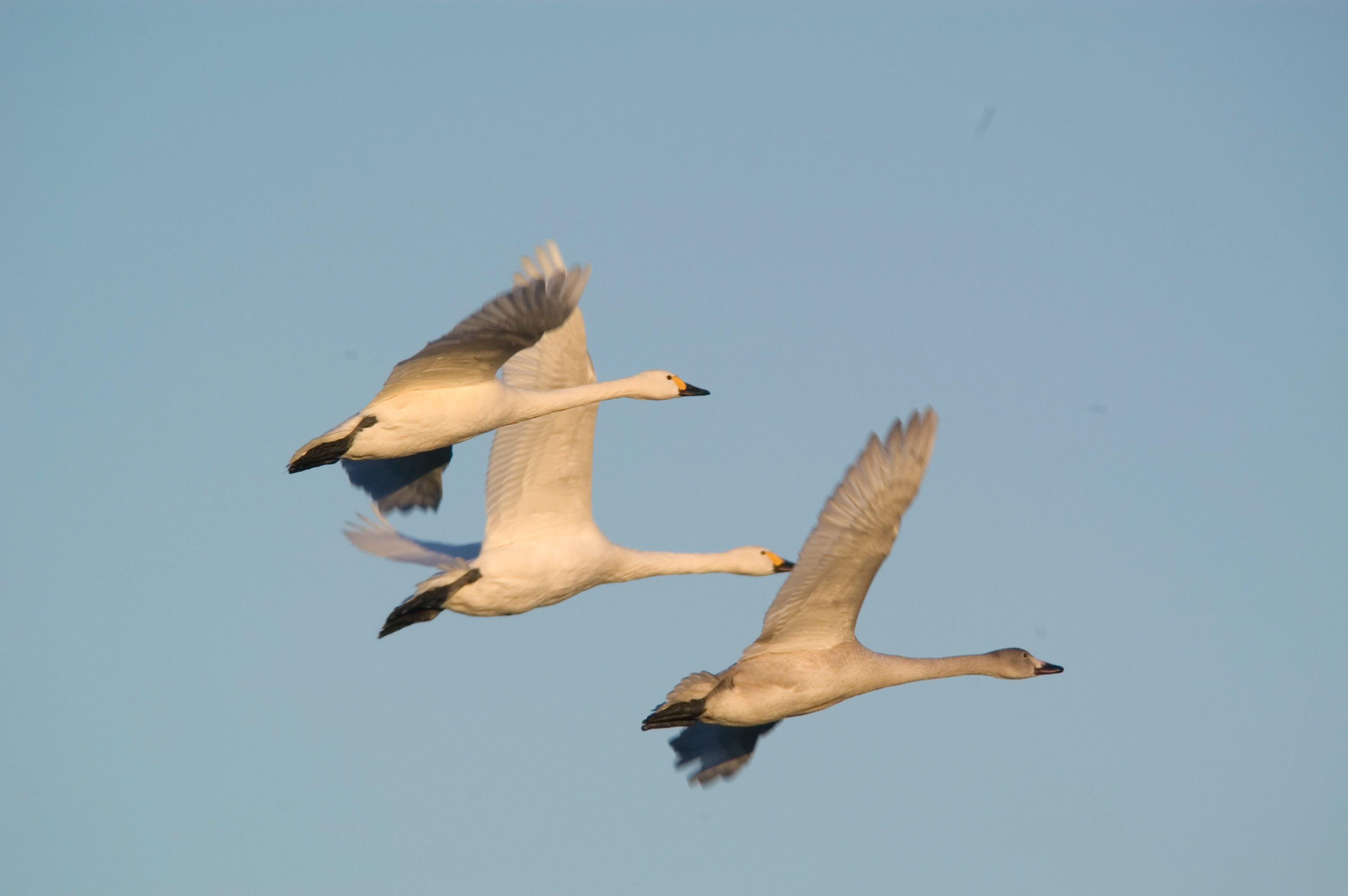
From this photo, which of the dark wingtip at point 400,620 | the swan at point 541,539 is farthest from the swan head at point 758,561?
the dark wingtip at point 400,620

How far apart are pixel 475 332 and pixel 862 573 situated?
15.1 feet

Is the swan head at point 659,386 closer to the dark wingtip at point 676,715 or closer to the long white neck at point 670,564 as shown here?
the long white neck at point 670,564

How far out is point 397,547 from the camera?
24.6 meters

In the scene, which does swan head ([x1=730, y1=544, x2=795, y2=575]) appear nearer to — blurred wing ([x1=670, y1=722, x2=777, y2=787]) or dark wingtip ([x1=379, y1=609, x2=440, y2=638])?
blurred wing ([x1=670, y1=722, x2=777, y2=787])

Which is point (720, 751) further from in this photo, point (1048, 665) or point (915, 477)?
point (915, 477)

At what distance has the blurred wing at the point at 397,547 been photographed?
23766mm

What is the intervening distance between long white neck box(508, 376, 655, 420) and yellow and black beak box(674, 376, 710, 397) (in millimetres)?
535

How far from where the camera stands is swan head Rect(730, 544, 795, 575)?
79.8ft

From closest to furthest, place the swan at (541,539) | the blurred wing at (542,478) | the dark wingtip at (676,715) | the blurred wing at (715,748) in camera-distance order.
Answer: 1. the dark wingtip at (676,715)
2. the swan at (541,539)
3. the blurred wing at (542,478)
4. the blurred wing at (715,748)

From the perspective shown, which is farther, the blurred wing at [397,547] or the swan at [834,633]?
the blurred wing at [397,547]

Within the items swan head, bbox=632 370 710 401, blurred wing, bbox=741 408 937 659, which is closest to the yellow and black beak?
swan head, bbox=632 370 710 401

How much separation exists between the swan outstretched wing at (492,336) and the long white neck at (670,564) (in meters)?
3.28

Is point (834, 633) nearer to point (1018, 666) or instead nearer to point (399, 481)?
point (1018, 666)

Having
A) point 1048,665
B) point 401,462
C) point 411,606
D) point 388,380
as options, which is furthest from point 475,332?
point 1048,665
